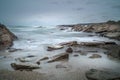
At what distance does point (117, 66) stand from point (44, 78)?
3976 mm

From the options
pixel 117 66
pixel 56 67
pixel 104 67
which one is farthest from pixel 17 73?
pixel 117 66

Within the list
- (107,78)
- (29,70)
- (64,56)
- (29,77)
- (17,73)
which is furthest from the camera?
(64,56)

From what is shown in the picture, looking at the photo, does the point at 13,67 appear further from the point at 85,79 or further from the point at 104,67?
the point at 104,67

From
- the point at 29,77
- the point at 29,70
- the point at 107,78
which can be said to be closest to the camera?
the point at 107,78

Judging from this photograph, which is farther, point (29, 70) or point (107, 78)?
point (29, 70)

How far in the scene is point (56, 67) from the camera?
26.1 ft

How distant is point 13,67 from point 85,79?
3.84 metres

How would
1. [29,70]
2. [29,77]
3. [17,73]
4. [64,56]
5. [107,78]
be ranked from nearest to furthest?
[107,78]
[29,77]
[17,73]
[29,70]
[64,56]

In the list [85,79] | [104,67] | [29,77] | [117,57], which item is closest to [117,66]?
[104,67]

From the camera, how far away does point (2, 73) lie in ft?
22.4

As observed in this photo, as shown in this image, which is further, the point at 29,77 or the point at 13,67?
the point at 13,67

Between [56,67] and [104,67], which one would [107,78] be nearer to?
[104,67]

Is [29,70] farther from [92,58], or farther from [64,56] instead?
[92,58]

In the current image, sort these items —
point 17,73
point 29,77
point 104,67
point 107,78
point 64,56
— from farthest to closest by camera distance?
point 64,56
point 104,67
point 17,73
point 29,77
point 107,78
